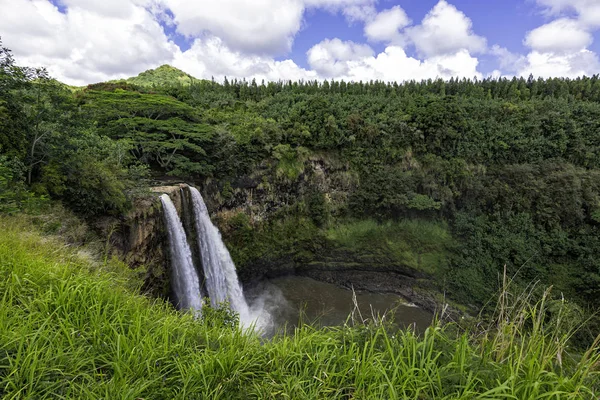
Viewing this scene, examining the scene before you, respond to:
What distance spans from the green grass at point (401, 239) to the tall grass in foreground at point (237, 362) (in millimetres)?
15144

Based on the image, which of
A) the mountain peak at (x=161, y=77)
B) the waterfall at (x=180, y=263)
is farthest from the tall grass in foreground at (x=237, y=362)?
the mountain peak at (x=161, y=77)

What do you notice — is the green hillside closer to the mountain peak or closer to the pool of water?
the mountain peak

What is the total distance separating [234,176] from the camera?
49.0 ft

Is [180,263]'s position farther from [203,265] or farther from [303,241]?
[303,241]

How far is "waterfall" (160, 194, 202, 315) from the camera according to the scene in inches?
377

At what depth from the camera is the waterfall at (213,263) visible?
11.1 meters

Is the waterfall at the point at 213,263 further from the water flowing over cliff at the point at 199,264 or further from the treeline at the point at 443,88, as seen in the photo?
the treeline at the point at 443,88

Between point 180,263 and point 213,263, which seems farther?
point 213,263

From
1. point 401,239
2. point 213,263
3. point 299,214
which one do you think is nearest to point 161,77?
point 299,214

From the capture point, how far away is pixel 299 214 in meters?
17.1

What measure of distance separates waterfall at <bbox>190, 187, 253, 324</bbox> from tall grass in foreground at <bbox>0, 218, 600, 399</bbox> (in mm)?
8778

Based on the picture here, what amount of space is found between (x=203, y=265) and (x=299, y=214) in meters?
7.53

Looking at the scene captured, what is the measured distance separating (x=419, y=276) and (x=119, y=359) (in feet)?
55.9

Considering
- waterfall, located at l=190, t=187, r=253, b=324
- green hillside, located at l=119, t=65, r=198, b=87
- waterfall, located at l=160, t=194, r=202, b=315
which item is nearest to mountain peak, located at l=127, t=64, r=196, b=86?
green hillside, located at l=119, t=65, r=198, b=87
